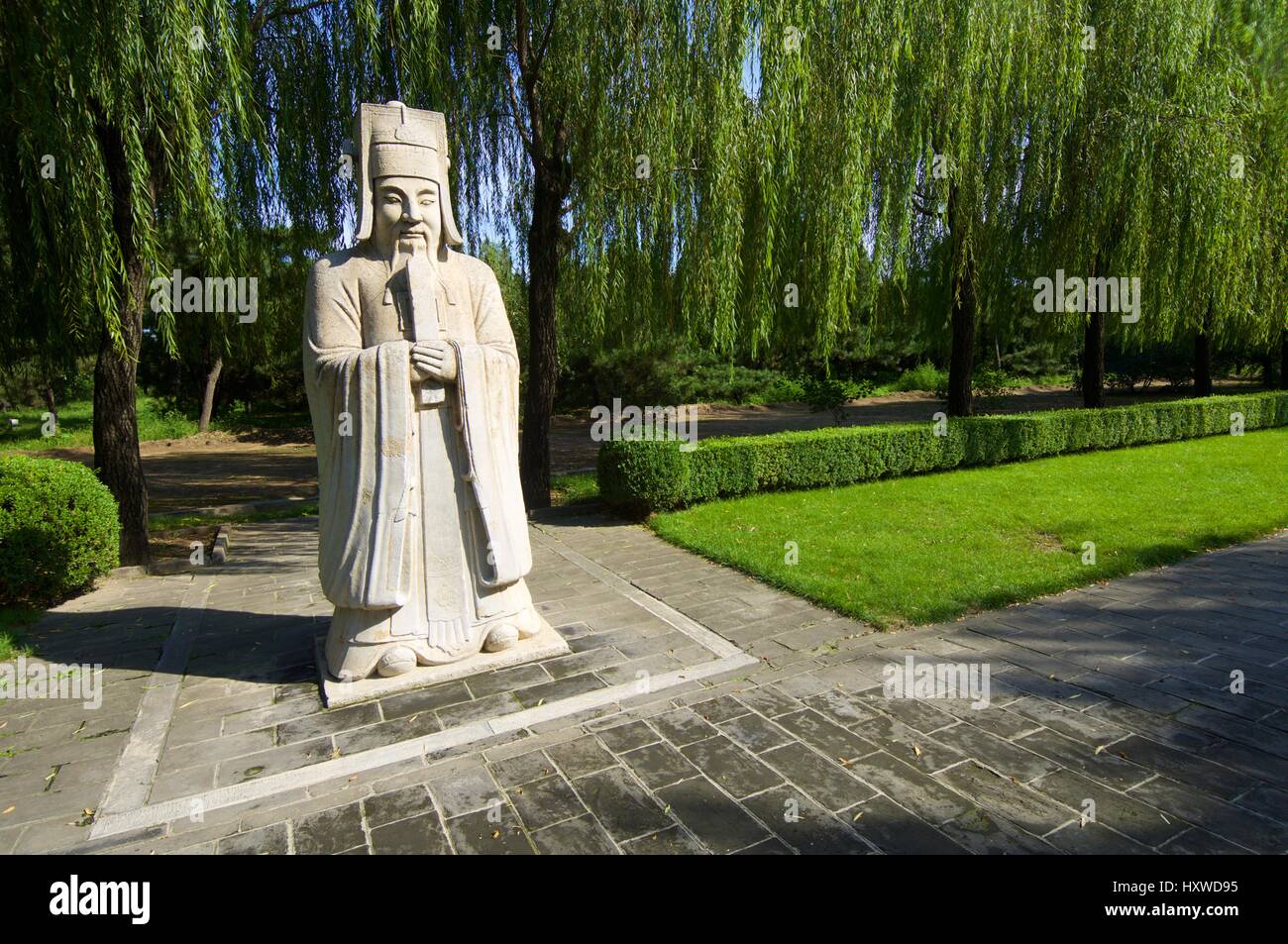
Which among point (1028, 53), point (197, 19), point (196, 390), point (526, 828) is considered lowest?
point (526, 828)

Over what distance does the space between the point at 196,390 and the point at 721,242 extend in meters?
24.2

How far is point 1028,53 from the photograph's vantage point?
11578 millimetres

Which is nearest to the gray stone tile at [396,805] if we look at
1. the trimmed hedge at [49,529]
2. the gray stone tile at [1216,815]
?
the gray stone tile at [1216,815]

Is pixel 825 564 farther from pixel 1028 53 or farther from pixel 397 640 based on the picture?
pixel 1028 53

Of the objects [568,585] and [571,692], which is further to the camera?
[568,585]

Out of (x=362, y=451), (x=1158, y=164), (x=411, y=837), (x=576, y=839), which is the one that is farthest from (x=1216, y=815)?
(x=1158, y=164)

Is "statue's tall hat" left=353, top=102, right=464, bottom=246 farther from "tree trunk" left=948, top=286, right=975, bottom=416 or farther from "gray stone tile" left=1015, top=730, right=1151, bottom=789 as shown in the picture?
"tree trunk" left=948, top=286, right=975, bottom=416

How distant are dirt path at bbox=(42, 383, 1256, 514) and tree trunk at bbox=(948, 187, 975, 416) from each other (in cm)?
345

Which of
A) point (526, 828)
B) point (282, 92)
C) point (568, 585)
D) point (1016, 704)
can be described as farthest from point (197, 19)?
point (1016, 704)

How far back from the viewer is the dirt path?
14.2 m

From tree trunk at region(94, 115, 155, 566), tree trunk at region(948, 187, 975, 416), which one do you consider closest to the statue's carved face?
tree trunk at region(94, 115, 155, 566)

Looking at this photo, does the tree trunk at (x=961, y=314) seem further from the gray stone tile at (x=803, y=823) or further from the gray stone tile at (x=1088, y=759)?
the gray stone tile at (x=803, y=823)

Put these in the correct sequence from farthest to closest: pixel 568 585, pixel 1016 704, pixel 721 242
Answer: pixel 721 242 → pixel 568 585 → pixel 1016 704

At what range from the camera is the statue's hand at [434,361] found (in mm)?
4465
